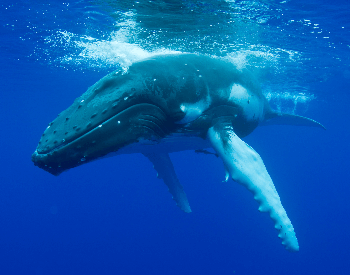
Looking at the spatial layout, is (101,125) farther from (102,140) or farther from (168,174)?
(168,174)

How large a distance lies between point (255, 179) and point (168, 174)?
3947 millimetres

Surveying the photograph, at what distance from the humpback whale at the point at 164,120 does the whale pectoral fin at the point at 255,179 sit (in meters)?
0.02

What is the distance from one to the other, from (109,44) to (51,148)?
15.3 m

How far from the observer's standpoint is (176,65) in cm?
595

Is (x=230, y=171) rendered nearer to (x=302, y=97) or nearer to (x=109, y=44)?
(x=109, y=44)

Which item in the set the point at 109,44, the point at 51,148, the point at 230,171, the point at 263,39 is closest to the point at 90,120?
the point at 51,148

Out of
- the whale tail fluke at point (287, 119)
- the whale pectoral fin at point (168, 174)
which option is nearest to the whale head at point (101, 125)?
the whale pectoral fin at point (168, 174)

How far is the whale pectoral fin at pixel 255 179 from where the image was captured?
16.8ft

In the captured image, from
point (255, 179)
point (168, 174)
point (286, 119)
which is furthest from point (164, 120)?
point (286, 119)

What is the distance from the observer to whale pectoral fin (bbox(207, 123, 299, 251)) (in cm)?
513

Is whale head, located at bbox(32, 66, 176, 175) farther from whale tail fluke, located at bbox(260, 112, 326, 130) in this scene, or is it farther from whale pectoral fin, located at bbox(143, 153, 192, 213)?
whale tail fluke, located at bbox(260, 112, 326, 130)

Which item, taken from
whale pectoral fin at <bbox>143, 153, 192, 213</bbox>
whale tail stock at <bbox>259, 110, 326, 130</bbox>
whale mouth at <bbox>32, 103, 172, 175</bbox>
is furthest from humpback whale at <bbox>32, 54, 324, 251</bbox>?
whale tail stock at <bbox>259, 110, 326, 130</bbox>

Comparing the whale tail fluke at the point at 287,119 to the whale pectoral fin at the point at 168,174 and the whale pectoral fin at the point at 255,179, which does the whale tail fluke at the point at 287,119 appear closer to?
the whale pectoral fin at the point at 168,174

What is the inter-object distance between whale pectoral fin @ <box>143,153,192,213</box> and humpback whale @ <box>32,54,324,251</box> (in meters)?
1.43
